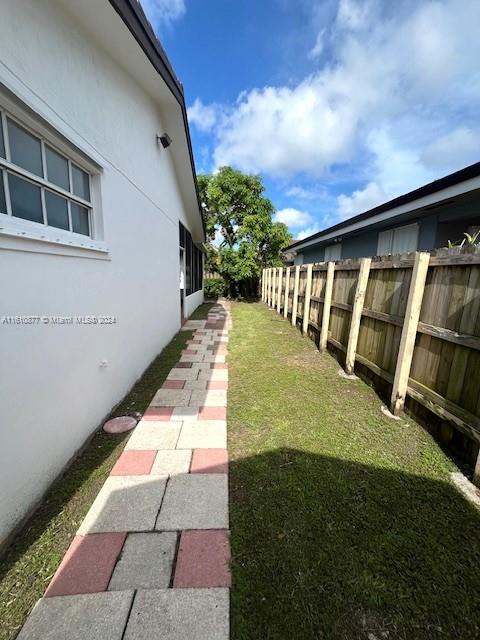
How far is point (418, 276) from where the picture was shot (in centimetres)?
283

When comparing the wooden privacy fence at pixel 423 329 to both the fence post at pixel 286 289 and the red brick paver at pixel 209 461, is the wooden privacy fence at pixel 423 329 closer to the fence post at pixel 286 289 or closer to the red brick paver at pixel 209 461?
the red brick paver at pixel 209 461

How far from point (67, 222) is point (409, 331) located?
3661mm

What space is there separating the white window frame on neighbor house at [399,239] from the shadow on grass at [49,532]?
785 centimetres

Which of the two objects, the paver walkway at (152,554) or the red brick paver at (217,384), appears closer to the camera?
the paver walkway at (152,554)

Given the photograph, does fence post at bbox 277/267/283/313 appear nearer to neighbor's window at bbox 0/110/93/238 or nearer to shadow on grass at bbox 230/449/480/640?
neighbor's window at bbox 0/110/93/238

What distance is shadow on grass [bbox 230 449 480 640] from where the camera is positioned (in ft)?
4.17

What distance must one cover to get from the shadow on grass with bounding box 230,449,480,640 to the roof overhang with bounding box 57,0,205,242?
14.1 ft

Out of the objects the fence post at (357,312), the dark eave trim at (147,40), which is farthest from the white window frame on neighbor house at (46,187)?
the fence post at (357,312)

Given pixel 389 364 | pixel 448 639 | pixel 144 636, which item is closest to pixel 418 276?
pixel 389 364

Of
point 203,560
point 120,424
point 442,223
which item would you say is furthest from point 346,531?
point 442,223

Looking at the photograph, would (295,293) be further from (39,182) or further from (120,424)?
(39,182)

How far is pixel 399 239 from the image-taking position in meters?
7.66

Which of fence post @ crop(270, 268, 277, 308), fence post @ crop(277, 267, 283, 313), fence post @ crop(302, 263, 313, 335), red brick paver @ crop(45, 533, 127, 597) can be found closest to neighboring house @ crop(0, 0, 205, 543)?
red brick paver @ crop(45, 533, 127, 597)

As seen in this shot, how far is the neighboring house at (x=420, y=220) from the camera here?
4973 millimetres
